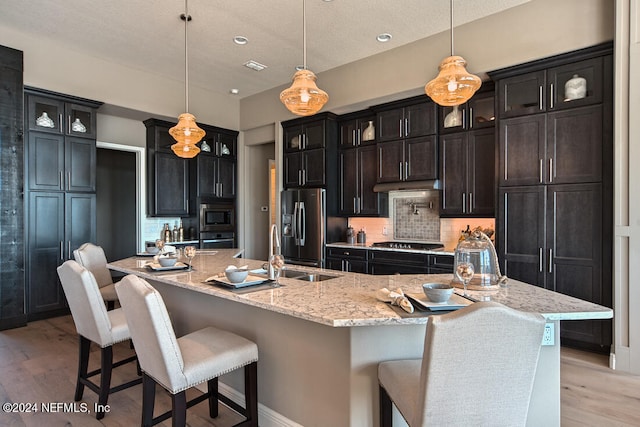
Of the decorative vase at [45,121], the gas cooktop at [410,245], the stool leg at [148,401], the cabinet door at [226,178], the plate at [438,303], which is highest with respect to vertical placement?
the decorative vase at [45,121]

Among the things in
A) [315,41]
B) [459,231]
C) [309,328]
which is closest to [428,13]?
[315,41]

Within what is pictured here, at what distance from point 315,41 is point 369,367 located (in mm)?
4018

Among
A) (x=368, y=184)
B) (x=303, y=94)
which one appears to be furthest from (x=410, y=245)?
(x=303, y=94)

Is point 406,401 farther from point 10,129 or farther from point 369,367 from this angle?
point 10,129

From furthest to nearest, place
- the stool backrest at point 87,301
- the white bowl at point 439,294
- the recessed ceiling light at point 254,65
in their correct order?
the recessed ceiling light at point 254,65 → the stool backrest at point 87,301 → the white bowl at point 439,294

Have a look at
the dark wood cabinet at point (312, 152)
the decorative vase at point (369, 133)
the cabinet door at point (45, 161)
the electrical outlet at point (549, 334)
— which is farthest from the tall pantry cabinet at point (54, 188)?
the electrical outlet at point (549, 334)

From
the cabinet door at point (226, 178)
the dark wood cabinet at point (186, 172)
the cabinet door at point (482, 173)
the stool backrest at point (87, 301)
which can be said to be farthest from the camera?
the cabinet door at point (226, 178)

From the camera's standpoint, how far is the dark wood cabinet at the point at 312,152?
547 cm

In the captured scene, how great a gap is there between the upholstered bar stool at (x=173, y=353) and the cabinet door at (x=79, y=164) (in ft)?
12.1

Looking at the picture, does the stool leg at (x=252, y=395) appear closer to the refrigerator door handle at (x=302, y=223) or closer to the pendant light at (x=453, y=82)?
the pendant light at (x=453, y=82)

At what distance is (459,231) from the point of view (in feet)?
15.2

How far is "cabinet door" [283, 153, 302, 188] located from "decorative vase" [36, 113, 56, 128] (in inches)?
124

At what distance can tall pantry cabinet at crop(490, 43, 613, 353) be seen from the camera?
3.24 m

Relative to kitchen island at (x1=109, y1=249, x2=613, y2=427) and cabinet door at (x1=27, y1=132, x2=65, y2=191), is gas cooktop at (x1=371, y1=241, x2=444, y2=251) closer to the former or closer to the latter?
kitchen island at (x1=109, y1=249, x2=613, y2=427)
